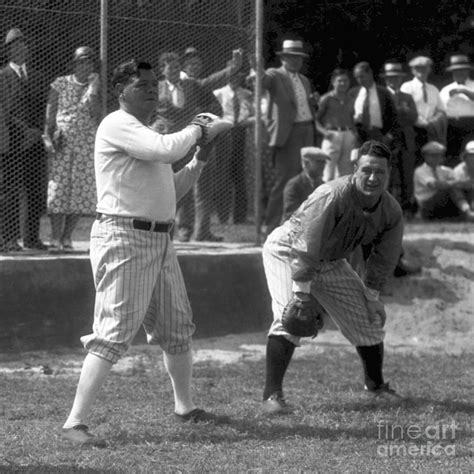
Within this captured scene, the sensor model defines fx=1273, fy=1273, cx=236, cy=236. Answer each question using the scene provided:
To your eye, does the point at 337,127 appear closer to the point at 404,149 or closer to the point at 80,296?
the point at 404,149

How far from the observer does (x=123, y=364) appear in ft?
31.2

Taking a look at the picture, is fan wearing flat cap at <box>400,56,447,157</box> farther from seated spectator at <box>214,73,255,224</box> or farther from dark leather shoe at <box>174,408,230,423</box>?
dark leather shoe at <box>174,408,230,423</box>

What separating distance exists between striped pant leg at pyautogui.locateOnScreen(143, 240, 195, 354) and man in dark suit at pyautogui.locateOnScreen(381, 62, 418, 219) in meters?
6.87

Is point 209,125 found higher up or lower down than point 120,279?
higher up

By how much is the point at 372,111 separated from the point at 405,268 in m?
1.85

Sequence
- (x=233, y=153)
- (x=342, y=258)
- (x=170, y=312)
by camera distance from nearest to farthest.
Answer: (x=170, y=312) < (x=342, y=258) < (x=233, y=153)

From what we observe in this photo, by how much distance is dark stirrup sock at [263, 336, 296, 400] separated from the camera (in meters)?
7.79

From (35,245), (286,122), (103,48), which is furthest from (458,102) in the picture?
(35,245)

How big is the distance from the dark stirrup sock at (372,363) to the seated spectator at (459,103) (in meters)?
7.01

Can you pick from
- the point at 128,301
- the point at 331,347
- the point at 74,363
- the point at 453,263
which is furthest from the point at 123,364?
the point at 453,263

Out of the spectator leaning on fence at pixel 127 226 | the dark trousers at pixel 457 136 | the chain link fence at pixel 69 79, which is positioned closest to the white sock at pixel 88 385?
the spectator leaning on fence at pixel 127 226

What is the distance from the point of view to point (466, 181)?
544 inches

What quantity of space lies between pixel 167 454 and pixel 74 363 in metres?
3.07

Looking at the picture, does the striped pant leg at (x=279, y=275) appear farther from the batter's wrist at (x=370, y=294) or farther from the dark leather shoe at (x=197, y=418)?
the dark leather shoe at (x=197, y=418)
